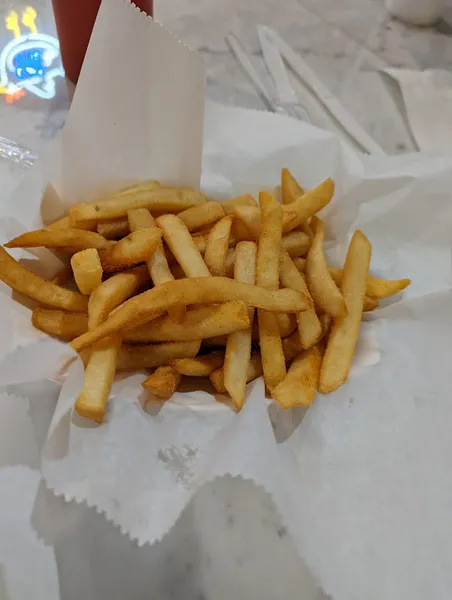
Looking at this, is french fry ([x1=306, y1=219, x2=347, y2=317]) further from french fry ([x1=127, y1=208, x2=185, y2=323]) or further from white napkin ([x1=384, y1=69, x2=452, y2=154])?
white napkin ([x1=384, y1=69, x2=452, y2=154])

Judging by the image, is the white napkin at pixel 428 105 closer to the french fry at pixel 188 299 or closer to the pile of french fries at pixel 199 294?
the pile of french fries at pixel 199 294

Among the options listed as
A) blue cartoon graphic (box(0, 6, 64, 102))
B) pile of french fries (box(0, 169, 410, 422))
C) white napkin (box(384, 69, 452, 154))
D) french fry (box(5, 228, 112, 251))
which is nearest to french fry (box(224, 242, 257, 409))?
pile of french fries (box(0, 169, 410, 422))

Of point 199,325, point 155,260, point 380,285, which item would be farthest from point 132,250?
point 380,285

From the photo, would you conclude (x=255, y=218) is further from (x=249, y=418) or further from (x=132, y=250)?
(x=249, y=418)

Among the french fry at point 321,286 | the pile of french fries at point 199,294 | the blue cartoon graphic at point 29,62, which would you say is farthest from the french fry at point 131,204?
the blue cartoon graphic at point 29,62

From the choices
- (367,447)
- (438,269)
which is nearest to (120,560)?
(367,447)

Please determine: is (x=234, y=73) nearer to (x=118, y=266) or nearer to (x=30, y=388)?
(x=118, y=266)

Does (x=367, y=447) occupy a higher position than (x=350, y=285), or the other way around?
(x=350, y=285)
